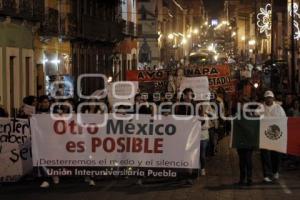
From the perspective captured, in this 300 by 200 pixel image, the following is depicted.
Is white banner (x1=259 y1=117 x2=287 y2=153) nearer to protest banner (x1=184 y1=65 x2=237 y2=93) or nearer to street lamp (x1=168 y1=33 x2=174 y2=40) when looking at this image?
protest banner (x1=184 y1=65 x2=237 y2=93)

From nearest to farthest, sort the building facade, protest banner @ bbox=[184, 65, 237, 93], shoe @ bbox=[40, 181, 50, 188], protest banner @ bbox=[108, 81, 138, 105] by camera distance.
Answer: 1. shoe @ bbox=[40, 181, 50, 188]
2. protest banner @ bbox=[108, 81, 138, 105]
3. the building facade
4. protest banner @ bbox=[184, 65, 237, 93]

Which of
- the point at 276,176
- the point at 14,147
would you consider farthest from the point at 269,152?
the point at 14,147

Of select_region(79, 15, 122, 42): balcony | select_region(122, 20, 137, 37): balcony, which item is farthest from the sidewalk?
select_region(122, 20, 137, 37): balcony

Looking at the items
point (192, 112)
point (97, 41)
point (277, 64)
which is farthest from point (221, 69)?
point (277, 64)

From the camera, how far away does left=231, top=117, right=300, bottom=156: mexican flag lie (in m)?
14.8

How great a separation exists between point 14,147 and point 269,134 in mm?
4852

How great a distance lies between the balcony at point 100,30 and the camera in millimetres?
39588

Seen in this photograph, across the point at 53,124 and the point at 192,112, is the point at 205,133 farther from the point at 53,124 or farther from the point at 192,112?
the point at 53,124

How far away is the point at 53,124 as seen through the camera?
571 inches

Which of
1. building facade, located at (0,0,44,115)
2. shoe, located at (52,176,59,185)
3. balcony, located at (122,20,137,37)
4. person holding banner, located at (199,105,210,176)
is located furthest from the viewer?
balcony, located at (122,20,137,37)

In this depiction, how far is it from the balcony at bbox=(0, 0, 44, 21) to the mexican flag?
39.4 ft

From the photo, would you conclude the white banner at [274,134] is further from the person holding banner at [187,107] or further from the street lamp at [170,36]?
the street lamp at [170,36]

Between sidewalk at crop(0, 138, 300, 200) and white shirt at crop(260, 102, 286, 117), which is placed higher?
white shirt at crop(260, 102, 286, 117)

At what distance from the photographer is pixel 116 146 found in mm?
14531
